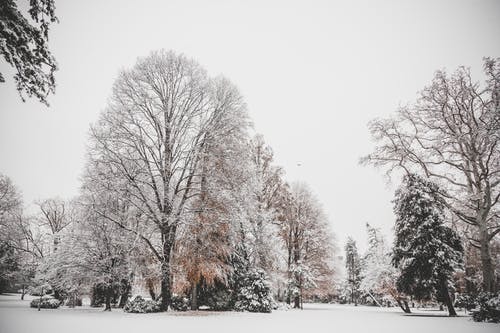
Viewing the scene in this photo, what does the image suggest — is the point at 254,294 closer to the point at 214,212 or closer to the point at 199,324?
the point at 214,212

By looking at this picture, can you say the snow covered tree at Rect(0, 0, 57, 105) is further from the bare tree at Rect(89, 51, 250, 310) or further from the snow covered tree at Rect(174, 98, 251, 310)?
the snow covered tree at Rect(174, 98, 251, 310)

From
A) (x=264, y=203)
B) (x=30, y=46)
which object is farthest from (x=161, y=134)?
(x=264, y=203)

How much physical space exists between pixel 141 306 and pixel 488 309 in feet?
60.7

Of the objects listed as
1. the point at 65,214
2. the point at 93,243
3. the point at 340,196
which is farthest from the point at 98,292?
the point at 340,196

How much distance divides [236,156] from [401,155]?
36.4 feet

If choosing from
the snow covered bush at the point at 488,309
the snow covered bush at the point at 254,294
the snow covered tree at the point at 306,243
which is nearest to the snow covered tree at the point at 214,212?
the snow covered bush at the point at 254,294

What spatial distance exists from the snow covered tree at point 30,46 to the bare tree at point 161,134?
26.2 feet

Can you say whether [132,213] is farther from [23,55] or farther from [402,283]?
[402,283]

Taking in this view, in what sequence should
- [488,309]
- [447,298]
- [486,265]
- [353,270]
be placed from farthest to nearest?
[353,270]
[447,298]
[486,265]
[488,309]

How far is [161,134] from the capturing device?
17.1 metres

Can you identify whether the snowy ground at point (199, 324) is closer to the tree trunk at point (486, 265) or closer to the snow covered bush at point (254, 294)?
the tree trunk at point (486, 265)

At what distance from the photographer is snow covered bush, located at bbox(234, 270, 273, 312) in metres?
18.8

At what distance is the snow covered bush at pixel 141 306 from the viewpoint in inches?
630

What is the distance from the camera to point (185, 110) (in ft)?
57.1
